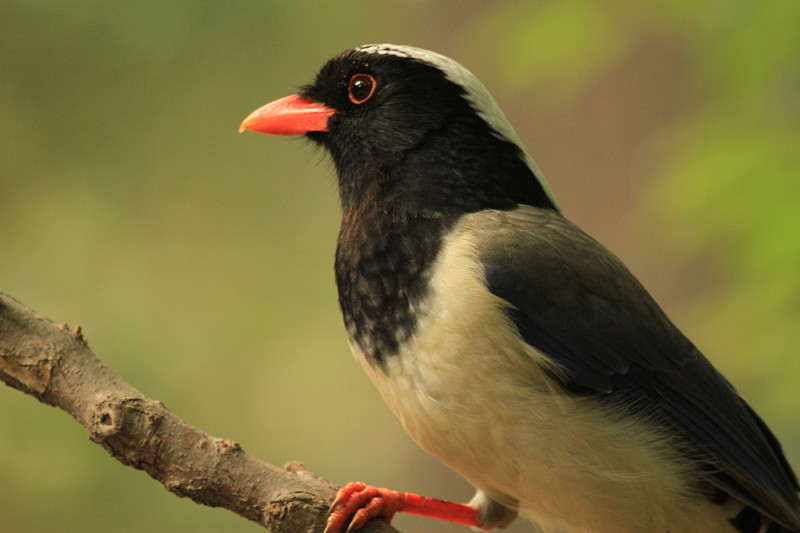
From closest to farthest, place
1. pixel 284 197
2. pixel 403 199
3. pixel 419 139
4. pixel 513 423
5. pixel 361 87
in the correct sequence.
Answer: pixel 513 423, pixel 403 199, pixel 419 139, pixel 361 87, pixel 284 197

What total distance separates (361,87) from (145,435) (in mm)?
1539

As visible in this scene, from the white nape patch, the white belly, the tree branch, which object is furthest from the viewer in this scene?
the white nape patch

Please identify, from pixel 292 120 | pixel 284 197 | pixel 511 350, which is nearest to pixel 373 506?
pixel 511 350

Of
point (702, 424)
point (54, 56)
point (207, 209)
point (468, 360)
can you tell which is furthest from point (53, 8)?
point (702, 424)

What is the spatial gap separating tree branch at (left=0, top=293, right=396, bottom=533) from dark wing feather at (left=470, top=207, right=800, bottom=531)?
864 millimetres

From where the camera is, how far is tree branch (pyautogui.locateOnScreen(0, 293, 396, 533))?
236cm

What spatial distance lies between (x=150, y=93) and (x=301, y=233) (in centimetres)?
152

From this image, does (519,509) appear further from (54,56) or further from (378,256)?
(54,56)

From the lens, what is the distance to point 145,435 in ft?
7.72

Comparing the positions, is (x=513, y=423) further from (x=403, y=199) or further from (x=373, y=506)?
(x=403, y=199)

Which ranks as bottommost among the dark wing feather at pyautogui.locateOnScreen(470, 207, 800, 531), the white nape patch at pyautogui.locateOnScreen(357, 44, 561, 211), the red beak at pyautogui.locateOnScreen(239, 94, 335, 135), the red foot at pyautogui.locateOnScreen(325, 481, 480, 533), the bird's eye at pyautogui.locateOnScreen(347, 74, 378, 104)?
the red foot at pyautogui.locateOnScreen(325, 481, 480, 533)

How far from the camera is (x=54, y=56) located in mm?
5234

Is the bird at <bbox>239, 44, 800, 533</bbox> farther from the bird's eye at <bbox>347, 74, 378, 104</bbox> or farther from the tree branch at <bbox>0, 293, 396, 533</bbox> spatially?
the tree branch at <bbox>0, 293, 396, 533</bbox>

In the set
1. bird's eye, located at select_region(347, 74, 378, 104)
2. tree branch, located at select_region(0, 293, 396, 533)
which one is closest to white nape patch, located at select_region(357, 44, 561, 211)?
bird's eye, located at select_region(347, 74, 378, 104)
